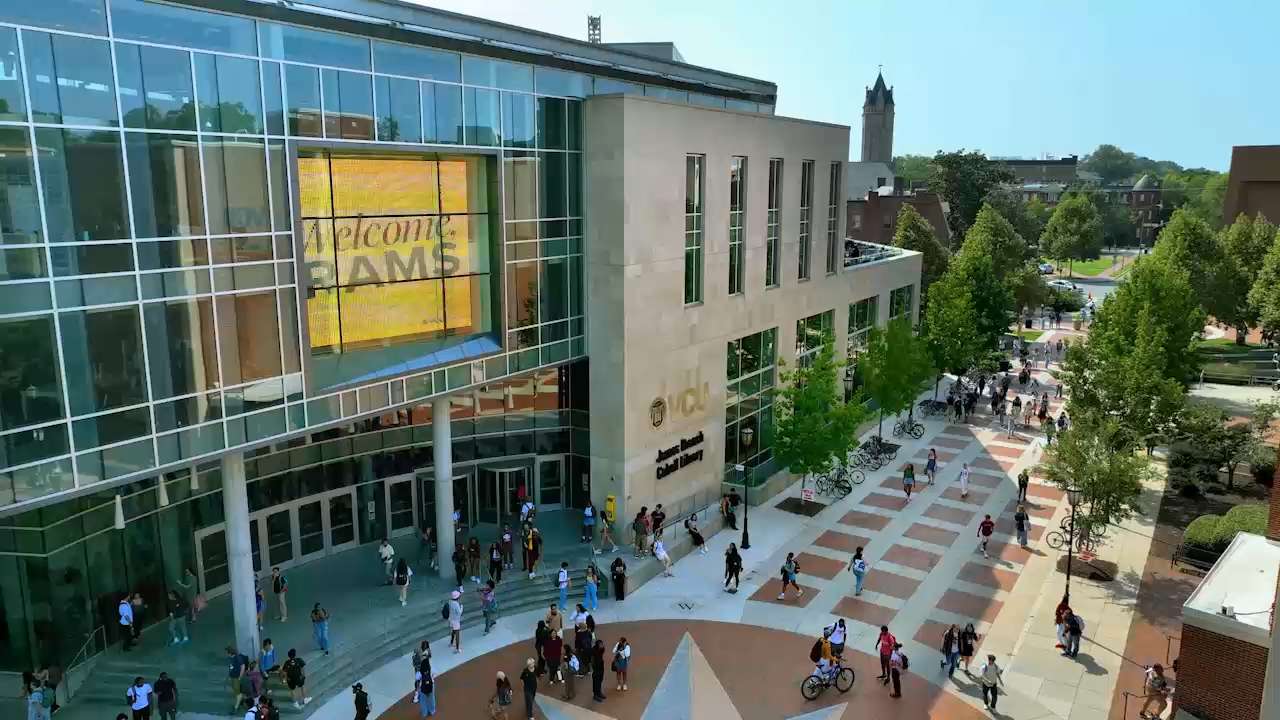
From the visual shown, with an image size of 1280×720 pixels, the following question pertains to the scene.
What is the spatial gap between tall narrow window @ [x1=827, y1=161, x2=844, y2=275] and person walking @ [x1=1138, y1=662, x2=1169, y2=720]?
23223mm

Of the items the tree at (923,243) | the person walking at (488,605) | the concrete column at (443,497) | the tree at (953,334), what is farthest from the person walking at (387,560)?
the tree at (923,243)

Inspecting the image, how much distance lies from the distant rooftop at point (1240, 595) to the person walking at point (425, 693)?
15.5 m

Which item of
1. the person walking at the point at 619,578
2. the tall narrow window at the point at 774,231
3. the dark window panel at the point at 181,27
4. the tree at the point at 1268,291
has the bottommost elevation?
the person walking at the point at 619,578

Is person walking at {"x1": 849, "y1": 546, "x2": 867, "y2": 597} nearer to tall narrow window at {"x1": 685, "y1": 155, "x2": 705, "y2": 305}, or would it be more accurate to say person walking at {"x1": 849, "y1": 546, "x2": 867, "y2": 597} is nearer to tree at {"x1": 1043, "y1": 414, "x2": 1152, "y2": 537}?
tree at {"x1": 1043, "y1": 414, "x2": 1152, "y2": 537}

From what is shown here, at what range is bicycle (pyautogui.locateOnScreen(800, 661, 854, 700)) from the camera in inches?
768

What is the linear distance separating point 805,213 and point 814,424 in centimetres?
1017

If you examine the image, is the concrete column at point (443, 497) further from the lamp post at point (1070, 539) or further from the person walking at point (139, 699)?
the lamp post at point (1070, 539)

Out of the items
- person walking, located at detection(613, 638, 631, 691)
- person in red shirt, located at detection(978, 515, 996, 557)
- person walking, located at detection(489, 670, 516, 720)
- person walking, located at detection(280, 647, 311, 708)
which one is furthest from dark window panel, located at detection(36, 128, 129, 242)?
person in red shirt, located at detection(978, 515, 996, 557)

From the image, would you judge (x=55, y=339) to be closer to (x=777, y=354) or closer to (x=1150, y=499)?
(x=777, y=354)

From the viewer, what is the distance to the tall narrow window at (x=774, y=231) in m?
33.5

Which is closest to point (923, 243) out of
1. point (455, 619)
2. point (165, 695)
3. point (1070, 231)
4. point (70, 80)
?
point (455, 619)

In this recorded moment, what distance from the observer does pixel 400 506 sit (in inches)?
1073

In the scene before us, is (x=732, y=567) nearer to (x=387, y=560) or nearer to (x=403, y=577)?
(x=403, y=577)

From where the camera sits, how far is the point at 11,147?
1410 centimetres
